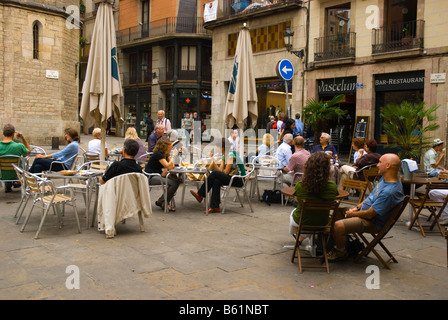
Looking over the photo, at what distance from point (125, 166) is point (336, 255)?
3063mm

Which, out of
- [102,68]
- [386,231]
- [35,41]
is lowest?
[386,231]

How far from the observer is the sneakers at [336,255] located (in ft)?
16.6

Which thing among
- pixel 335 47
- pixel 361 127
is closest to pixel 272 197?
pixel 361 127

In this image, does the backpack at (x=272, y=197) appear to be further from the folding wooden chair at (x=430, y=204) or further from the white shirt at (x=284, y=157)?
the folding wooden chair at (x=430, y=204)

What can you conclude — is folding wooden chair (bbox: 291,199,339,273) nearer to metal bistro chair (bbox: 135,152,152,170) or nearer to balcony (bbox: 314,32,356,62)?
metal bistro chair (bbox: 135,152,152,170)

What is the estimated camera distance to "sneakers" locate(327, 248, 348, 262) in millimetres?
5051

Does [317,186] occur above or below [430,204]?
above

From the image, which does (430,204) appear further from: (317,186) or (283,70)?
(283,70)

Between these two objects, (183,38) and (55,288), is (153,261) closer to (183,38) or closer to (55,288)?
(55,288)

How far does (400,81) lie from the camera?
16.8m

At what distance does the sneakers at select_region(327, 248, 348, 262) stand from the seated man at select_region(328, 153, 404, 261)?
5.4 inches

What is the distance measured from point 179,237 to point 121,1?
32.8 metres

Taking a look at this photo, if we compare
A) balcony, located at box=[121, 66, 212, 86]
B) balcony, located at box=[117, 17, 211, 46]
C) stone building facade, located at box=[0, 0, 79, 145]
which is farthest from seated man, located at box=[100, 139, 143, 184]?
balcony, located at box=[117, 17, 211, 46]

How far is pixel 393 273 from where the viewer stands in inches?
187
